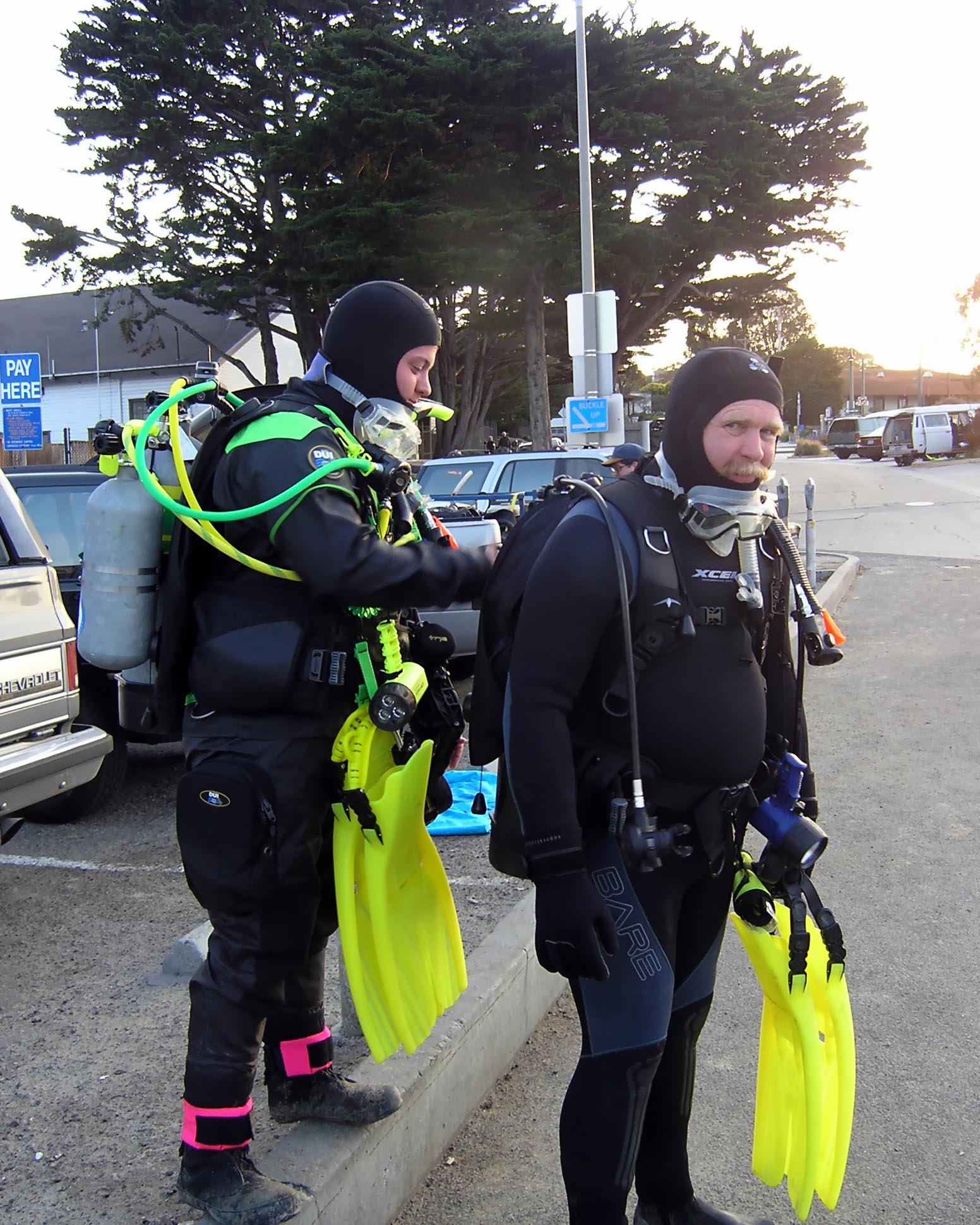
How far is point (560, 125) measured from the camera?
24.9 meters

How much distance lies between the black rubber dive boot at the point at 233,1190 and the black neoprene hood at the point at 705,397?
1707mm

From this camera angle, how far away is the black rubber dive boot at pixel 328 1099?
8.28 ft

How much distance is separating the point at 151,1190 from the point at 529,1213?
89cm

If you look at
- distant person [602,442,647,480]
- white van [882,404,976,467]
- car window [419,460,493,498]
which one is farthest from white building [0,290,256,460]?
distant person [602,442,647,480]

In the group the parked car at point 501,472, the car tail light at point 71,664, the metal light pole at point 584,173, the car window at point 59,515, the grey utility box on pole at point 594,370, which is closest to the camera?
the car tail light at point 71,664

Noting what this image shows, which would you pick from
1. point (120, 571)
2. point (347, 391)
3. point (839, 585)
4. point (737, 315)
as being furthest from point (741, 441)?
point (737, 315)

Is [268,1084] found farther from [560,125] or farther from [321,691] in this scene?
[560,125]

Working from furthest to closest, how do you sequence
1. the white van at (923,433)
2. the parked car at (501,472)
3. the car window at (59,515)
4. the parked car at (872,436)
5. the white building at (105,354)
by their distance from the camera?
the parked car at (872,436) < the white van at (923,433) < the white building at (105,354) < the parked car at (501,472) < the car window at (59,515)

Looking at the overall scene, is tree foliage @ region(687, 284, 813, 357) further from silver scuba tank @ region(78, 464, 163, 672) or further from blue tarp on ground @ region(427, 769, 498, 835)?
silver scuba tank @ region(78, 464, 163, 672)

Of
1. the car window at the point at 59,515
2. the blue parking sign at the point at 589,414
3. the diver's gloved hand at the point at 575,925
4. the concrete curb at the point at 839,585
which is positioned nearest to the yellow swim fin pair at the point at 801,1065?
the diver's gloved hand at the point at 575,925

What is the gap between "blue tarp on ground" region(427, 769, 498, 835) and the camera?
502 cm

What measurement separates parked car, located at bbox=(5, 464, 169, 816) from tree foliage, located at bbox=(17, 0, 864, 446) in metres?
18.4

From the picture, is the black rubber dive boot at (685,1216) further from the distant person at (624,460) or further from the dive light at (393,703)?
the distant person at (624,460)

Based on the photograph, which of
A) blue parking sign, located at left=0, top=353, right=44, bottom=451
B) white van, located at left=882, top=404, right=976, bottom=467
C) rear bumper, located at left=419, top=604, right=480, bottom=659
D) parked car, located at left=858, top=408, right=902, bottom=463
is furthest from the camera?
parked car, located at left=858, top=408, right=902, bottom=463
